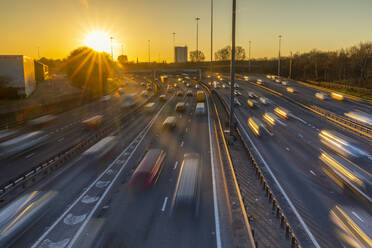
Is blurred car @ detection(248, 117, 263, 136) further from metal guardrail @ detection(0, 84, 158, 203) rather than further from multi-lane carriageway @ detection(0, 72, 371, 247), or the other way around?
metal guardrail @ detection(0, 84, 158, 203)

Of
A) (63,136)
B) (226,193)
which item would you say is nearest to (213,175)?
(226,193)

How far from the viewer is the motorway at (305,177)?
17.1m

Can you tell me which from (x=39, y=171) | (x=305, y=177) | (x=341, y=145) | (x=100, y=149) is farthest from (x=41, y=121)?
(x=341, y=145)

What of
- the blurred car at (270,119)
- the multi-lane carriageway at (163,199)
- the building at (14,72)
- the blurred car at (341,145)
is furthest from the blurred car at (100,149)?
the building at (14,72)

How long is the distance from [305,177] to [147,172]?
14.6 meters

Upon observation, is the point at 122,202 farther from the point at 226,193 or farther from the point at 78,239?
the point at 226,193

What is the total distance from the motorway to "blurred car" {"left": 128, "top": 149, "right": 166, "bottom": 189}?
10.4m

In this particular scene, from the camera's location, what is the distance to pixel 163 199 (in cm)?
2088

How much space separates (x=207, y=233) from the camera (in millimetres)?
16484

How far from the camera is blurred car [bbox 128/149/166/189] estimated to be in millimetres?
22281

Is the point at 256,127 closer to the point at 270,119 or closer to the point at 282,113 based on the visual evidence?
the point at 270,119

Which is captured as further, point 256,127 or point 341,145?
point 256,127

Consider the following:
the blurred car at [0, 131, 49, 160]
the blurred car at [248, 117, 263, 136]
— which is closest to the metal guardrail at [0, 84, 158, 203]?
the blurred car at [0, 131, 49, 160]

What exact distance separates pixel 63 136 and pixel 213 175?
26976 millimetres
